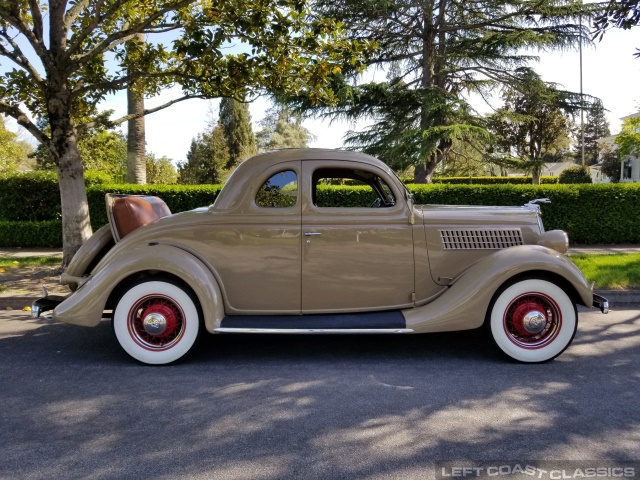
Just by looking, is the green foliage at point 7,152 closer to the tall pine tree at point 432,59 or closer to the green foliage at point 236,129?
the green foliage at point 236,129

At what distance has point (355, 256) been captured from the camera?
436cm

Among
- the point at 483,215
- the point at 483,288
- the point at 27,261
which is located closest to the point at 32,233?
the point at 27,261

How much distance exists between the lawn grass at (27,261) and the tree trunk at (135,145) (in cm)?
335

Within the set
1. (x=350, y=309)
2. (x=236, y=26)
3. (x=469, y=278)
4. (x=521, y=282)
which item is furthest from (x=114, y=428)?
(x=236, y=26)

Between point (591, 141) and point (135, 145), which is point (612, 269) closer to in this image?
point (135, 145)

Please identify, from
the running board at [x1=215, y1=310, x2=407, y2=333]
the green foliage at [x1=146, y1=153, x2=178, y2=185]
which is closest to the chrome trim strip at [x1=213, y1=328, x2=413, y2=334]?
the running board at [x1=215, y1=310, x2=407, y2=333]

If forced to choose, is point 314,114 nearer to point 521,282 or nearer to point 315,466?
point 521,282

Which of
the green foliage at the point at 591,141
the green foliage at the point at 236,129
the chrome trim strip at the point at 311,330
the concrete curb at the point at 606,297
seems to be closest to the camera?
the chrome trim strip at the point at 311,330

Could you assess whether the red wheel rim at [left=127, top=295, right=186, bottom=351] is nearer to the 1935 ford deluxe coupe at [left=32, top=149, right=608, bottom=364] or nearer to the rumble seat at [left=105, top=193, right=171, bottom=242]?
the 1935 ford deluxe coupe at [left=32, top=149, right=608, bottom=364]

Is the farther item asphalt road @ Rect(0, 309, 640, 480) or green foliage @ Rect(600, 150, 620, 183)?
green foliage @ Rect(600, 150, 620, 183)

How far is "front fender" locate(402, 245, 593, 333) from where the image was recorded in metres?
4.14

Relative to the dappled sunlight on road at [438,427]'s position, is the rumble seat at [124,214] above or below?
above

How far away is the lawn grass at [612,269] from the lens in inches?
269

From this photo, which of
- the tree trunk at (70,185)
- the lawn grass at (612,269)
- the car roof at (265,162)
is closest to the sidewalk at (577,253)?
the lawn grass at (612,269)
